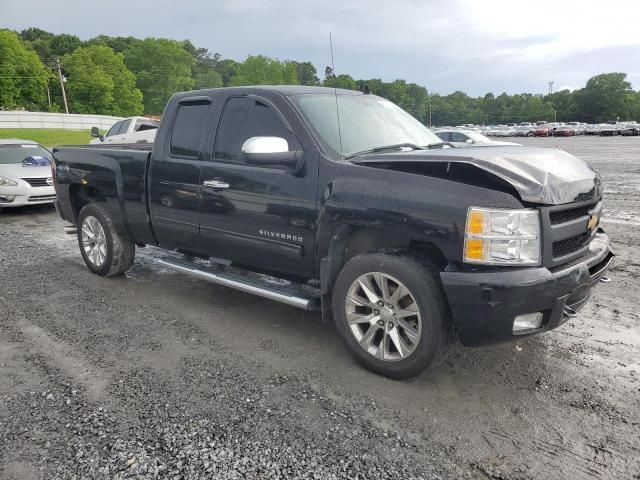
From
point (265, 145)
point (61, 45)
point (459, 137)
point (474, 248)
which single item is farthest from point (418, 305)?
point (61, 45)

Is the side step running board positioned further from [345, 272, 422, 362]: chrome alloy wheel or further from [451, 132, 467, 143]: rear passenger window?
[451, 132, 467, 143]: rear passenger window

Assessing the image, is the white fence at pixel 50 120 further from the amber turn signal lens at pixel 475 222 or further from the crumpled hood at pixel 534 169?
the amber turn signal lens at pixel 475 222

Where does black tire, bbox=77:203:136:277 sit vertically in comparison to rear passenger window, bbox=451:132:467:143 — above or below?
below

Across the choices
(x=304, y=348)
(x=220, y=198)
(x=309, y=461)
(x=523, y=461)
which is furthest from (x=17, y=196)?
(x=523, y=461)

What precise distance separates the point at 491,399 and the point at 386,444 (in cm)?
84

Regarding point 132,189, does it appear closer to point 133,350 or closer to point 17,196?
Result: point 133,350

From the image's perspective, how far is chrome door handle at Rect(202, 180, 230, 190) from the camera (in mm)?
4383

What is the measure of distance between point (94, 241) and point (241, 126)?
106 inches

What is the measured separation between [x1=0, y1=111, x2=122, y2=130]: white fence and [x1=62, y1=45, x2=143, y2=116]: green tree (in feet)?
78.7

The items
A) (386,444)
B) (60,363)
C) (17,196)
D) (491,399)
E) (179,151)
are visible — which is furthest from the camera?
(17,196)

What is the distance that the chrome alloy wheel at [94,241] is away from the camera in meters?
5.90

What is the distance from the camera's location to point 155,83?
319 ft

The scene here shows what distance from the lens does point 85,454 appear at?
2.74 metres

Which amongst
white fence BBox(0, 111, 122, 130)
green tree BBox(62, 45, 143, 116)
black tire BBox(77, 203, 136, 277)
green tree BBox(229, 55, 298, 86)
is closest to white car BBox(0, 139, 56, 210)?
black tire BBox(77, 203, 136, 277)
